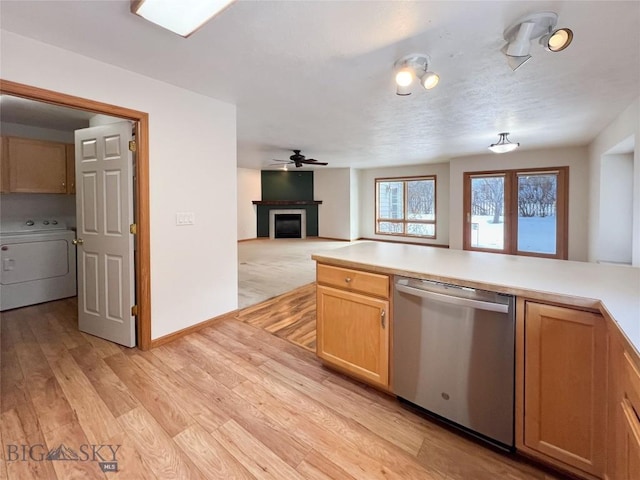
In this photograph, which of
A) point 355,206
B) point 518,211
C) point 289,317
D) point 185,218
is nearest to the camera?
point 185,218

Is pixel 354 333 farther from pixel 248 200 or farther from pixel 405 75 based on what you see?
pixel 248 200

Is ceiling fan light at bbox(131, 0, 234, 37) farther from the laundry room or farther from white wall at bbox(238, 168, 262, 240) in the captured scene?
white wall at bbox(238, 168, 262, 240)

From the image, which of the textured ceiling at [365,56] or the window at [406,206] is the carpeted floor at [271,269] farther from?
the window at [406,206]

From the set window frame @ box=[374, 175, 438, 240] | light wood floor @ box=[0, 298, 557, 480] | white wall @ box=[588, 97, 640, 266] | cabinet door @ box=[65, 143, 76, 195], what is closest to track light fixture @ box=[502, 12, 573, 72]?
white wall @ box=[588, 97, 640, 266]

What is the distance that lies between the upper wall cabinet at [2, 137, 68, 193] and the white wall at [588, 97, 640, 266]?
655 cm

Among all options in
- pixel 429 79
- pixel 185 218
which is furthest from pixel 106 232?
pixel 429 79

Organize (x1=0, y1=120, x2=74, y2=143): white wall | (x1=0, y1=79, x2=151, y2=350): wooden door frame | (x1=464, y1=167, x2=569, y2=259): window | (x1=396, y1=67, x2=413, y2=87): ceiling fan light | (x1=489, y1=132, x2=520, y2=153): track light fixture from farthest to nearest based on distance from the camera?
(x1=464, y1=167, x2=569, y2=259): window, (x1=489, y1=132, x2=520, y2=153): track light fixture, (x1=0, y1=120, x2=74, y2=143): white wall, (x1=0, y1=79, x2=151, y2=350): wooden door frame, (x1=396, y1=67, x2=413, y2=87): ceiling fan light

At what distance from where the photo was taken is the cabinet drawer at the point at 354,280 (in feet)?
5.98

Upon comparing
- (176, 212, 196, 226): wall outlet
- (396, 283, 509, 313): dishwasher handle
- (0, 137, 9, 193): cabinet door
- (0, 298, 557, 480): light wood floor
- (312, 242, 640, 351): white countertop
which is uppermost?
(0, 137, 9, 193): cabinet door

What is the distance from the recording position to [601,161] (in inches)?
169

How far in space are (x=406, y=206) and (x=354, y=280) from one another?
729 cm

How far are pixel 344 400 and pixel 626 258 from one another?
16.1 feet

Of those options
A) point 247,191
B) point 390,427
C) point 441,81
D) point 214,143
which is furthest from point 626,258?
point 247,191

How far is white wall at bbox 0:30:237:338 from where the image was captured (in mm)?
2102
